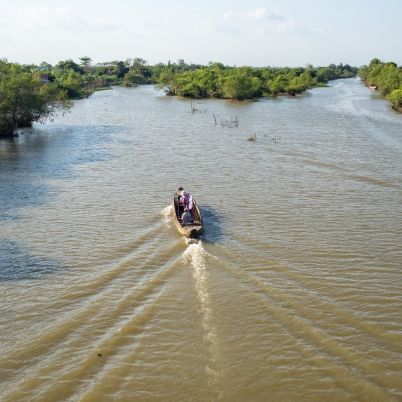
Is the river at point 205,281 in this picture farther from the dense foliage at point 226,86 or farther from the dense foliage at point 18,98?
the dense foliage at point 226,86

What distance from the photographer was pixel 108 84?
109 meters

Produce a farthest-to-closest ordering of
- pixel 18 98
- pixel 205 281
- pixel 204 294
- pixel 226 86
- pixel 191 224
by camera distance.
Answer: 1. pixel 226 86
2. pixel 18 98
3. pixel 191 224
4. pixel 205 281
5. pixel 204 294

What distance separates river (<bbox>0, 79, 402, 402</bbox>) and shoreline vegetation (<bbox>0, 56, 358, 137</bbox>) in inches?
328

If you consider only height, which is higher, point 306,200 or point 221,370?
point 306,200

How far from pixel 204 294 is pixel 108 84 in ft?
337

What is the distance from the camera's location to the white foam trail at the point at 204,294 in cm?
1038

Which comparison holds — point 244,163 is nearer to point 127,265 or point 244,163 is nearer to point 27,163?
point 27,163

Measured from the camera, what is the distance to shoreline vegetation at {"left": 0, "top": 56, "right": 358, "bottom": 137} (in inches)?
1439

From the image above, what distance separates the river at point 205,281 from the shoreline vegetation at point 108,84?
27.3 ft

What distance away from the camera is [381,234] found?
1734 cm

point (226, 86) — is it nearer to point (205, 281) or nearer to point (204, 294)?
point (205, 281)

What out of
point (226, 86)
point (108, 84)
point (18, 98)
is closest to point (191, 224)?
point (18, 98)

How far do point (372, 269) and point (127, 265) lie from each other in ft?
25.5

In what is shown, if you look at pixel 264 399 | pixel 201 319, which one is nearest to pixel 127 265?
pixel 201 319
